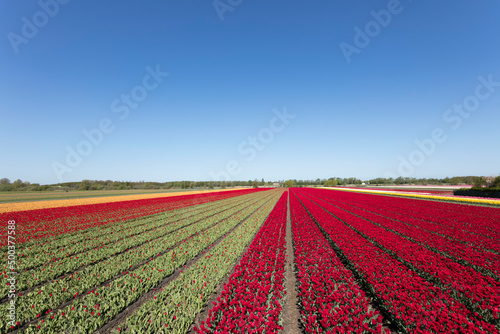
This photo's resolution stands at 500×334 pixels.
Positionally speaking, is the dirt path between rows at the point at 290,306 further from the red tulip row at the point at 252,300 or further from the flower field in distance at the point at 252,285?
the red tulip row at the point at 252,300

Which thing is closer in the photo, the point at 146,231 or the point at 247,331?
the point at 247,331

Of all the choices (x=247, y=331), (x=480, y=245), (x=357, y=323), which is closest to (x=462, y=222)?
(x=480, y=245)

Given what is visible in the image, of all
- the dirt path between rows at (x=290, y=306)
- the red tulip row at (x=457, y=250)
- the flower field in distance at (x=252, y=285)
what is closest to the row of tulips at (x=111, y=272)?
the flower field in distance at (x=252, y=285)

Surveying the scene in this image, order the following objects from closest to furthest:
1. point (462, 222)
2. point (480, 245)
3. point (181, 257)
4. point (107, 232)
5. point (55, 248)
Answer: point (181, 257) < point (480, 245) < point (55, 248) < point (107, 232) < point (462, 222)

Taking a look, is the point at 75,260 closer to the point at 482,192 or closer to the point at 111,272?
the point at 111,272

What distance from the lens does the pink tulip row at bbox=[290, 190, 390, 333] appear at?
459 cm

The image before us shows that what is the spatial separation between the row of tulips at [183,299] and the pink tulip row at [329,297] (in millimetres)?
3208

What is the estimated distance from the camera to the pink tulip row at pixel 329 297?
15.1 feet

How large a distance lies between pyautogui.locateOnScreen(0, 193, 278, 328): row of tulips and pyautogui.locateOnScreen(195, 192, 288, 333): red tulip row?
10.7ft

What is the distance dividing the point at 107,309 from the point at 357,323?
24.2 ft

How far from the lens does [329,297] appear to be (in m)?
5.61

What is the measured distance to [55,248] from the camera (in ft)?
37.7

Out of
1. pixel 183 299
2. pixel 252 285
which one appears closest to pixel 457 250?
pixel 252 285

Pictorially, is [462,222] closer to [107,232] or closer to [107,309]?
[107,309]
